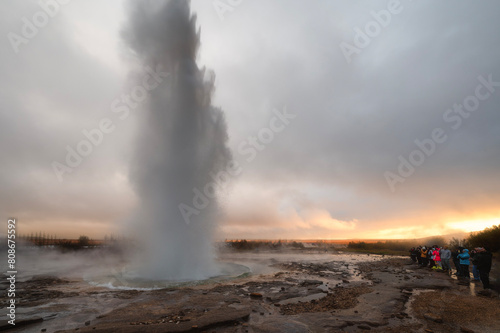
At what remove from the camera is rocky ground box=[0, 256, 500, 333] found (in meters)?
7.42

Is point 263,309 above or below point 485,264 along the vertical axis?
below

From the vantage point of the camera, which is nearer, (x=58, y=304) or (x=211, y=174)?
(x=58, y=304)

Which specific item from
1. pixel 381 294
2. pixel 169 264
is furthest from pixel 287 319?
pixel 169 264

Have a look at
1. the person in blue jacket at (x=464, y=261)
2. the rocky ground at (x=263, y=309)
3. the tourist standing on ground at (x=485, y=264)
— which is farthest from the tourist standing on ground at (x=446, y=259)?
the tourist standing on ground at (x=485, y=264)

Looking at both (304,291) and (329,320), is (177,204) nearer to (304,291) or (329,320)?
(304,291)

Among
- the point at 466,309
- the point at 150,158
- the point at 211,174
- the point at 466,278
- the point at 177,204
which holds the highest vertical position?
the point at 150,158

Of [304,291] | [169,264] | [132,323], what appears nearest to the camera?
[132,323]

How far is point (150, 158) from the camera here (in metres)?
19.5

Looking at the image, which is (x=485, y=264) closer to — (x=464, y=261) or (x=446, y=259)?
(x=464, y=261)

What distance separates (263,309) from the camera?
928 cm

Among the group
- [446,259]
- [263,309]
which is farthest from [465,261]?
[263,309]

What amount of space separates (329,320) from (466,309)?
17.4 ft

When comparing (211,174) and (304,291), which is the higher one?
(211,174)

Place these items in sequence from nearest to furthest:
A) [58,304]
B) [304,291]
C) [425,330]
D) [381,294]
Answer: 1. [425,330]
2. [58,304]
3. [381,294]
4. [304,291]
